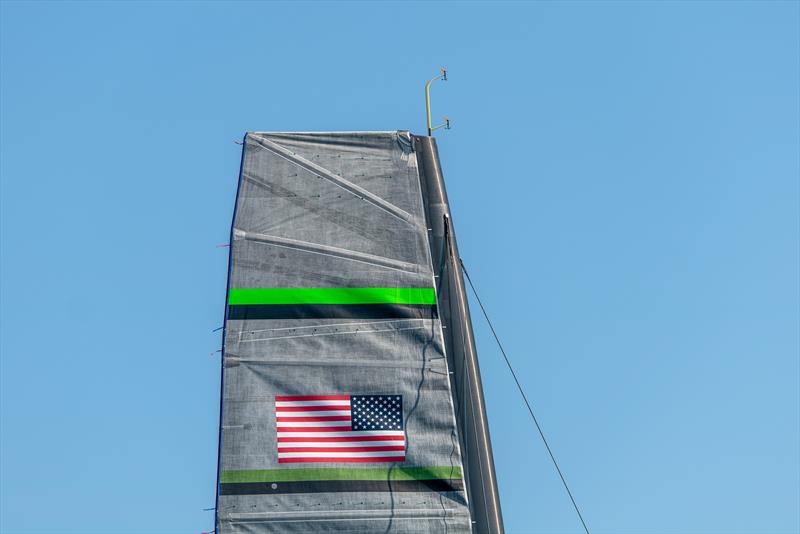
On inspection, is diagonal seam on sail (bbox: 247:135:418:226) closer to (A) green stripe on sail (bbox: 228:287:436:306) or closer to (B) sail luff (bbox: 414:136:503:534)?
(B) sail luff (bbox: 414:136:503:534)

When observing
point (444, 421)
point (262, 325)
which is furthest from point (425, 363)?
point (262, 325)

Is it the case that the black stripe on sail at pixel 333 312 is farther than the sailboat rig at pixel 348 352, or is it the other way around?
the black stripe on sail at pixel 333 312

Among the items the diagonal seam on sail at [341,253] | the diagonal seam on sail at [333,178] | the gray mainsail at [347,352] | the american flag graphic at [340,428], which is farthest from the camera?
the diagonal seam on sail at [333,178]

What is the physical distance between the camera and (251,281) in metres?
24.1

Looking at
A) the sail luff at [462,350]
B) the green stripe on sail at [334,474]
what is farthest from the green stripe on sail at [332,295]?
the green stripe on sail at [334,474]

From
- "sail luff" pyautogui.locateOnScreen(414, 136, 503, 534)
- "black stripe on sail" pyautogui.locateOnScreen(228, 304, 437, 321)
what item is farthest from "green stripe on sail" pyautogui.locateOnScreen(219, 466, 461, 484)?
"black stripe on sail" pyautogui.locateOnScreen(228, 304, 437, 321)

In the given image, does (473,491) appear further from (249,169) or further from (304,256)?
(249,169)

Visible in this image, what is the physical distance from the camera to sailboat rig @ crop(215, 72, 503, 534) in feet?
76.5

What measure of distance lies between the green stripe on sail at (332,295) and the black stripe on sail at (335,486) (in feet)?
8.26

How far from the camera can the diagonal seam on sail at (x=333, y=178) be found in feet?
79.9

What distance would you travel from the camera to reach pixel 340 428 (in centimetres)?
2355

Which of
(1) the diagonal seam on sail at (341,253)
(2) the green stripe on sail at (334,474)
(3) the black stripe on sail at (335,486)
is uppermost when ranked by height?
(1) the diagonal seam on sail at (341,253)

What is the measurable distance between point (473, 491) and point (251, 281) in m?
4.26

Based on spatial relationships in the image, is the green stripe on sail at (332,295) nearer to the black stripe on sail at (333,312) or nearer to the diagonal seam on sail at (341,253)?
the black stripe on sail at (333,312)
